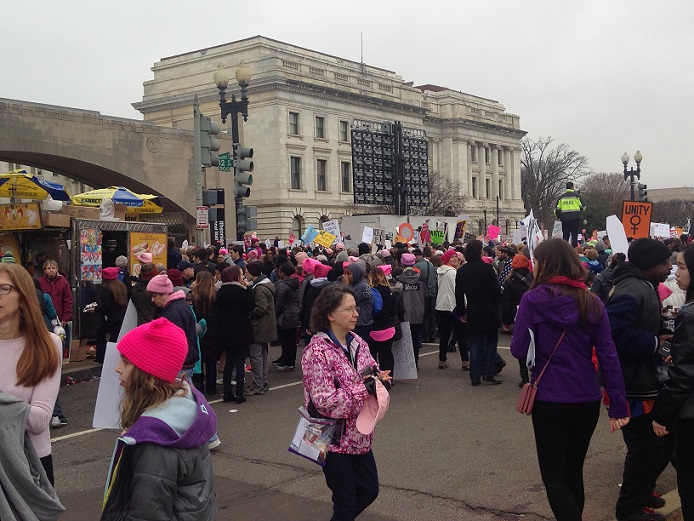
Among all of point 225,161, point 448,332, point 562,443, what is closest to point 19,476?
point 562,443

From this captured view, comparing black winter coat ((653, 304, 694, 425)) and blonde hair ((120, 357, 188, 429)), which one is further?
black winter coat ((653, 304, 694, 425))

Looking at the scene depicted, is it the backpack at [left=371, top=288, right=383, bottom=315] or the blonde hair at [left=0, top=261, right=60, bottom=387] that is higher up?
the blonde hair at [left=0, top=261, right=60, bottom=387]

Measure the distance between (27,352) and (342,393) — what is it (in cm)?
164

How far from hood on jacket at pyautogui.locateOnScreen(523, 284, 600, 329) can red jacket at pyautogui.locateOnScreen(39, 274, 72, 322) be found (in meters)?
8.20

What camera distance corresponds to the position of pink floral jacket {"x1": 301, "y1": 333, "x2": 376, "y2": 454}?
4258 millimetres

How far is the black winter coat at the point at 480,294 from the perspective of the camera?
388 inches

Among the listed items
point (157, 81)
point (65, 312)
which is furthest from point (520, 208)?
point (65, 312)

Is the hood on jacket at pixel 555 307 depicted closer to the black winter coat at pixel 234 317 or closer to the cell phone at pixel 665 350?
the cell phone at pixel 665 350

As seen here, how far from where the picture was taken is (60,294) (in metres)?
11.0

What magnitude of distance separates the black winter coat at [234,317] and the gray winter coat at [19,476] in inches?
233

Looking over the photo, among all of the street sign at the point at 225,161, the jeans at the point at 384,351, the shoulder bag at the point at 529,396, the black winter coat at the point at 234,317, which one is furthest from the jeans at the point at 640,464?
the street sign at the point at 225,161

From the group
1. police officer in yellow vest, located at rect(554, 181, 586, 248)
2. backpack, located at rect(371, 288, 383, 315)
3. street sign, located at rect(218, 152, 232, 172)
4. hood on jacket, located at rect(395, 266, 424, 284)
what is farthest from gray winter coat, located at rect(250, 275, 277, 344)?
police officer in yellow vest, located at rect(554, 181, 586, 248)

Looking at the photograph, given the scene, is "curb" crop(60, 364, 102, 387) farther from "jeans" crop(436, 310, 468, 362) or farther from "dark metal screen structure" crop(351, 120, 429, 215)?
"dark metal screen structure" crop(351, 120, 429, 215)

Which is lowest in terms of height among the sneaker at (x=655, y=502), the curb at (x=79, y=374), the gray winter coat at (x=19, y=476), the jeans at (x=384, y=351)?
the curb at (x=79, y=374)
